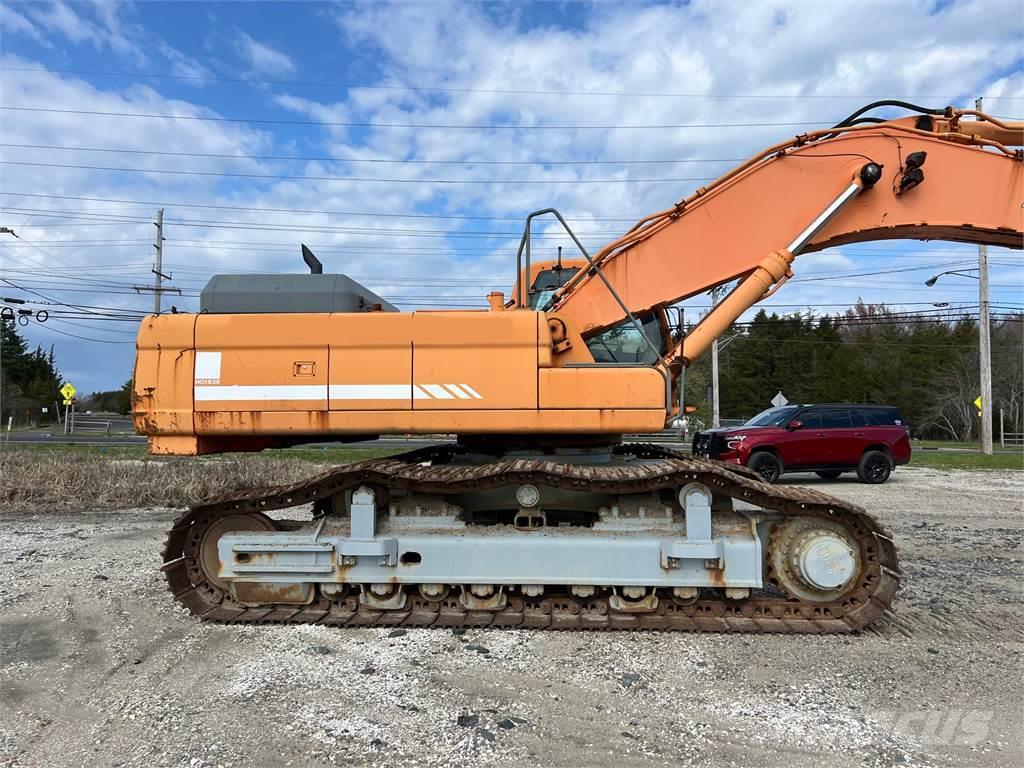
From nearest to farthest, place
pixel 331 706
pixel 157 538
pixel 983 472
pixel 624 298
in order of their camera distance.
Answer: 1. pixel 331 706
2. pixel 624 298
3. pixel 157 538
4. pixel 983 472

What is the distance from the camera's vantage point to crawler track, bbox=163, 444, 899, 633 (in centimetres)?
421

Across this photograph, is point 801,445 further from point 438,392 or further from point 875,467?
point 438,392

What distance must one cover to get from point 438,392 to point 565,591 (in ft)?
5.81

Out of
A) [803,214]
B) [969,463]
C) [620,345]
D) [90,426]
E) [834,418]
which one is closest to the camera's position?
[803,214]

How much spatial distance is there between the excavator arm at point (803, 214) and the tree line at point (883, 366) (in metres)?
36.8

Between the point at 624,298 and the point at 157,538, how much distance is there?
6.31 metres

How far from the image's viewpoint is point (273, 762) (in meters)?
2.79

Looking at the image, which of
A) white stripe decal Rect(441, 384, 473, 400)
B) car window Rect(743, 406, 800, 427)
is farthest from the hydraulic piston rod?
car window Rect(743, 406, 800, 427)

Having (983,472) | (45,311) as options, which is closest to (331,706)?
(983,472)

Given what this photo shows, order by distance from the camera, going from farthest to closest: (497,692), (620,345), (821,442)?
(821,442)
(620,345)
(497,692)

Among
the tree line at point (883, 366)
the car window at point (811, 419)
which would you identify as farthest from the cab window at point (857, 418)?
the tree line at point (883, 366)

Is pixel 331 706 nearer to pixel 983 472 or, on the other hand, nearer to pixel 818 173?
pixel 818 173

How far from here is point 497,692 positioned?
11.3ft

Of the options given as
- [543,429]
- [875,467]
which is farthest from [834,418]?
[543,429]
